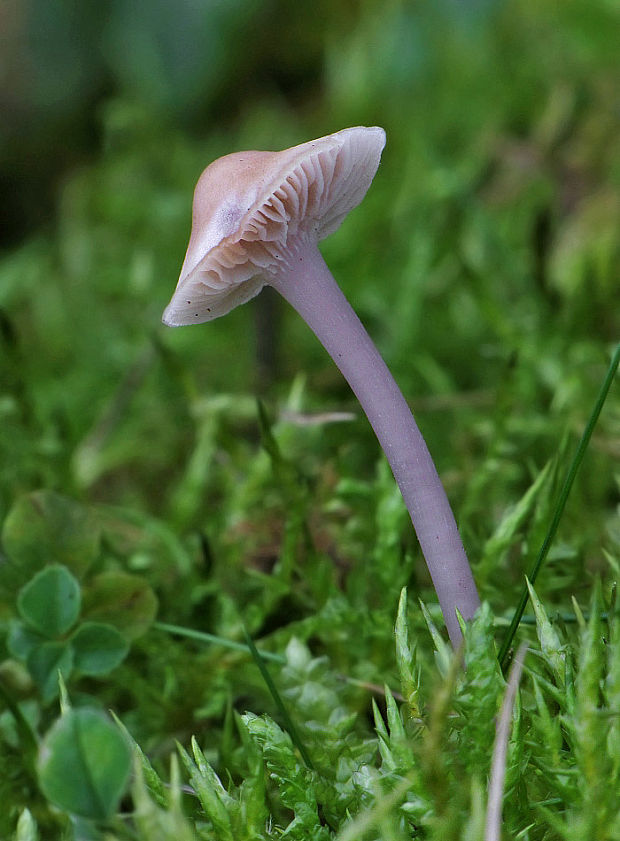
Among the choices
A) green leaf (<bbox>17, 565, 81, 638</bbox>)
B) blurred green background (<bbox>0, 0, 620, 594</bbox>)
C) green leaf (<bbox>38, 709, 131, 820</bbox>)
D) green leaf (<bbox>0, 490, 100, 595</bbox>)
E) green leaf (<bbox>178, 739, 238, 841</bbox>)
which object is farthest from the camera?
blurred green background (<bbox>0, 0, 620, 594</bbox>)

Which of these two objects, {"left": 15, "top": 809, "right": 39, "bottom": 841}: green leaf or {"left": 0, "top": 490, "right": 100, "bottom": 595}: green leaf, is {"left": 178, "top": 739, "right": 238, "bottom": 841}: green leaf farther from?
{"left": 0, "top": 490, "right": 100, "bottom": 595}: green leaf

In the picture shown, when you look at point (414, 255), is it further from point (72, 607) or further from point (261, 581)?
point (72, 607)

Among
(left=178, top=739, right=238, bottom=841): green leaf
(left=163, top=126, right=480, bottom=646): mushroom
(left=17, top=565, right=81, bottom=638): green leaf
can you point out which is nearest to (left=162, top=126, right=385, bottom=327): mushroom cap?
(left=163, top=126, right=480, bottom=646): mushroom

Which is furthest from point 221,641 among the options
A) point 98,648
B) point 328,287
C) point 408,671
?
point 328,287

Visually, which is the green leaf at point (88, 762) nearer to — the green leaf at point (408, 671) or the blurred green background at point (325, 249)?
the green leaf at point (408, 671)

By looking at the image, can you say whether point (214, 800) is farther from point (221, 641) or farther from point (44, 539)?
point (44, 539)

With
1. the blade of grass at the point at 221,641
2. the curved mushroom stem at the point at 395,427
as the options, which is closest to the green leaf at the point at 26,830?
the blade of grass at the point at 221,641

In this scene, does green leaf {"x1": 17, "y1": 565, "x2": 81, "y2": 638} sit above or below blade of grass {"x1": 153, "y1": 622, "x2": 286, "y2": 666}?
above
